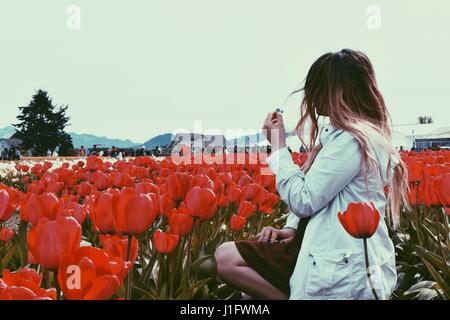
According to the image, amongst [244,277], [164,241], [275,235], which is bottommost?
[244,277]

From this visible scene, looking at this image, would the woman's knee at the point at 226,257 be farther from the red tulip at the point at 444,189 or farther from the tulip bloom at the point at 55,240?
the tulip bloom at the point at 55,240

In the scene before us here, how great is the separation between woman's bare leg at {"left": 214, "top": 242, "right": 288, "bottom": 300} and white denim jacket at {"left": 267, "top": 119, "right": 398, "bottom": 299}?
0.90ft

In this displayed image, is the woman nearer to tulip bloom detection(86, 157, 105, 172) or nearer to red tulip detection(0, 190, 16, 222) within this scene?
red tulip detection(0, 190, 16, 222)

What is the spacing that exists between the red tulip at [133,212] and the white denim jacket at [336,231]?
2.89 feet

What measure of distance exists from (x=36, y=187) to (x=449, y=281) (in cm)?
292

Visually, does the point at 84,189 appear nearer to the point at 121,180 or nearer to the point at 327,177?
the point at 121,180

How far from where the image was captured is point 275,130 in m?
3.04

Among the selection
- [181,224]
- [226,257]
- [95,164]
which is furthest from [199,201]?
[95,164]

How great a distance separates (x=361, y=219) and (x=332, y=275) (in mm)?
473

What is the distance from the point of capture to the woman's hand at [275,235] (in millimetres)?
3219

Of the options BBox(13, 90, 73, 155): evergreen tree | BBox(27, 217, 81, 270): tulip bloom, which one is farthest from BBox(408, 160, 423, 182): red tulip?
BBox(13, 90, 73, 155): evergreen tree

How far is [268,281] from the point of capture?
3.19 m

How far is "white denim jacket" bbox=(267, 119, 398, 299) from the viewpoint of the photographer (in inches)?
108
